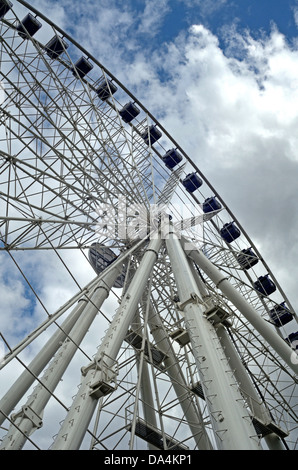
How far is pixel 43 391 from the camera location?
16219 mm

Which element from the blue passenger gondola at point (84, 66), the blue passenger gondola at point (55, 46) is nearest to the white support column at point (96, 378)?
the blue passenger gondola at point (55, 46)

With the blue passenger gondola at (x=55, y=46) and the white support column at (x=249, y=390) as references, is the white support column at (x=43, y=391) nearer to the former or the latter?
the white support column at (x=249, y=390)

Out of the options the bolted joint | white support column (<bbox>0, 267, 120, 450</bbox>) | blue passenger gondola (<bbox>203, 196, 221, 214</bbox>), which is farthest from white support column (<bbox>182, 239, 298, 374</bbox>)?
blue passenger gondola (<bbox>203, 196, 221, 214</bbox>)

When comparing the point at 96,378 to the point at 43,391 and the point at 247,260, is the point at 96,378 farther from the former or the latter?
the point at 247,260

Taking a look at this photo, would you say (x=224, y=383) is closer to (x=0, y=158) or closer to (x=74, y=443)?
(x=74, y=443)

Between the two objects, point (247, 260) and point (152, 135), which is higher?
point (152, 135)

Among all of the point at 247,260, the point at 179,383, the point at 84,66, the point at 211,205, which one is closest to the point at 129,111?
the point at 84,66

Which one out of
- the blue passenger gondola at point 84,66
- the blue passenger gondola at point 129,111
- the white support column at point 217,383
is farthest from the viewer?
the blue passenger gondola at point 129,111

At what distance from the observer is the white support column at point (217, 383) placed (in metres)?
11.7

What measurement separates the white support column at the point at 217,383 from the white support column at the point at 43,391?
3767 millimetres

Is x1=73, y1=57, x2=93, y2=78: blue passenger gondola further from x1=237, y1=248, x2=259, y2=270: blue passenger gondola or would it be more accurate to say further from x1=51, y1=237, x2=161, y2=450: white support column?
x1=237, y1=248, x2=259, y2=270: blue passenger gondola

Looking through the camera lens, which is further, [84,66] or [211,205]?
[211,205]

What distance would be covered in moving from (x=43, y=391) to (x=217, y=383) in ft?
21.9

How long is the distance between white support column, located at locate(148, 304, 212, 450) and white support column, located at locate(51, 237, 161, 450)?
3828mm
